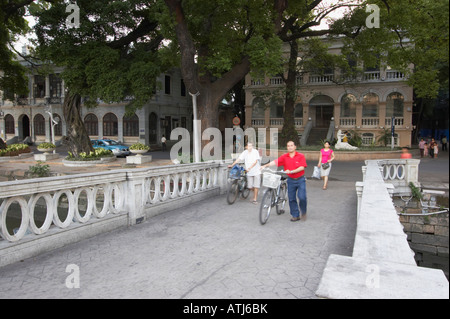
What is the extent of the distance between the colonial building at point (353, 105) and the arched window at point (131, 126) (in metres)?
12.5

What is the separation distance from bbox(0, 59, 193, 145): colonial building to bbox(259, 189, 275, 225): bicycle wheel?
98.6 feet

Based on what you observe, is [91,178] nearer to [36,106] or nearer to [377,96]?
[377,96]

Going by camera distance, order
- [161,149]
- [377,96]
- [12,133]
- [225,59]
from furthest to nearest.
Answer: [12,133] → [161,149] → [377,96] → [225,59]

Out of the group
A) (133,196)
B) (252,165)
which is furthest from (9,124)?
(133,196)

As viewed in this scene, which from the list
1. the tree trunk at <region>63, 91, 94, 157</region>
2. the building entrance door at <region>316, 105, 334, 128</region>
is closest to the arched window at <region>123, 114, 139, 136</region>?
the tree trunk at <region>63, 91, 94, 157</region>

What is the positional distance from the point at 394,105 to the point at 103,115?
29.9 m

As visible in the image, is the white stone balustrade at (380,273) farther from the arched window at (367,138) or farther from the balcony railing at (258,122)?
the balcony railing at (258,122)

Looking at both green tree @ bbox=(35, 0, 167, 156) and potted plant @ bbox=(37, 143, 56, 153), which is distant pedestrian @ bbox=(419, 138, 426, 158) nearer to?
green tree @ bbox=(35, 0, 167, 156)

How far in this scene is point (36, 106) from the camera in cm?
4362

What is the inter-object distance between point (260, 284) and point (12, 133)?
51.4 m

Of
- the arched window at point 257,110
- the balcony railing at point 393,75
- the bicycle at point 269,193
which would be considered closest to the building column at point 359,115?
the balcony railing at point 393,75

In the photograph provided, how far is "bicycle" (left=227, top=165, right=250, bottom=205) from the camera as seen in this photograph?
31.7 ft

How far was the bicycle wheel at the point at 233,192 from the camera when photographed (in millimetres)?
9618
